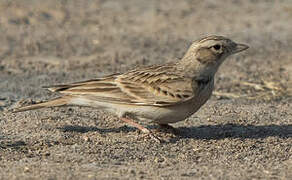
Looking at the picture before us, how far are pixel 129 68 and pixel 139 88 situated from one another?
367cm

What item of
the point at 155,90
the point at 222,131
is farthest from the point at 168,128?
the point at 222,131

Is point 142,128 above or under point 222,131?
above

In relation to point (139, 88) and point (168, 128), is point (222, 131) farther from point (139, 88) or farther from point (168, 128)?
point (139, 88)

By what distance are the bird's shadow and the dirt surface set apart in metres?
0.01

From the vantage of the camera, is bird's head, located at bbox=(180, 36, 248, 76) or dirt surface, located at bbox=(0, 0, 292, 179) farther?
bird's head, located at bbox=(180, 36, 248, 76)

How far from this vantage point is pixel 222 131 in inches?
325

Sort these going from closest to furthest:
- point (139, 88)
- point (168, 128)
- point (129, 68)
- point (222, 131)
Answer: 1. point (139, 88)
2. point (168, 128)
3. point (222, 131)
4. point (129, 68)

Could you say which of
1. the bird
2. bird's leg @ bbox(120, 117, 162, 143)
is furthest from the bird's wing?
bird's leg @ bbox(120, 117, 162, 143)

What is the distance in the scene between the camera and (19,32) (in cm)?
1400

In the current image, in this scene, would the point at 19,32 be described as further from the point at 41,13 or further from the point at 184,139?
the point at 184,139

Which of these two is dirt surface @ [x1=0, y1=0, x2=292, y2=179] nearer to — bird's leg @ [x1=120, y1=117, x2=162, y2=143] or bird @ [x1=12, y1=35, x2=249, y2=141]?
bird's leg @ [x1=120, y1=117, x2=162, y2=143]

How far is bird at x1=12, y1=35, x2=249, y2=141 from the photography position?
7719 mm

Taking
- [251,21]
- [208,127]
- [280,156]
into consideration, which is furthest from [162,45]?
[280,156]

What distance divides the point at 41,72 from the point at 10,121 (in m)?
3.04
